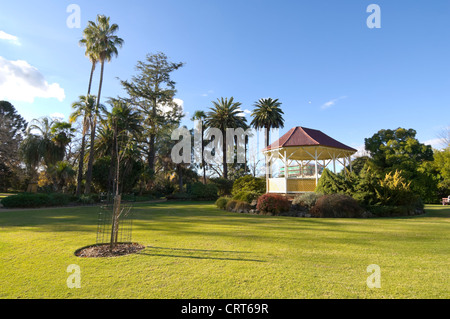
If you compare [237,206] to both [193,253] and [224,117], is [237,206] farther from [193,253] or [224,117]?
[224,117]

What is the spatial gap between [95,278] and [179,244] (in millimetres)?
2563

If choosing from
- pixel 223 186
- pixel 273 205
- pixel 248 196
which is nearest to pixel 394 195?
pixel 273 205

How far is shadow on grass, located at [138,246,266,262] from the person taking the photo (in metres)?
5.07

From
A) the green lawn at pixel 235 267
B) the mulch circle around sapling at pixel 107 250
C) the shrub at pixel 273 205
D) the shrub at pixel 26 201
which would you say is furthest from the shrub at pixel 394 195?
the shrub at pixel 26 201

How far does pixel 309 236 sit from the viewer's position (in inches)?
293

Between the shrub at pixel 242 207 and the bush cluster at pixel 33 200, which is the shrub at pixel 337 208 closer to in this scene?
the shrub at pixel 242 207

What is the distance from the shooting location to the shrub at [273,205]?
13.8 m

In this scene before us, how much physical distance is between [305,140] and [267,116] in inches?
677

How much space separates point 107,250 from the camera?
5668 millimetres

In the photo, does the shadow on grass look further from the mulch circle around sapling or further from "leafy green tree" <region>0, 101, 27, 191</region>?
"leafy green tree" <region>0, 101, 27, 191</region>

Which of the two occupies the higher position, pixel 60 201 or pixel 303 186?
pixel 303 186

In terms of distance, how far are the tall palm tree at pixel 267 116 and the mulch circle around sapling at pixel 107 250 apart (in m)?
29.7
